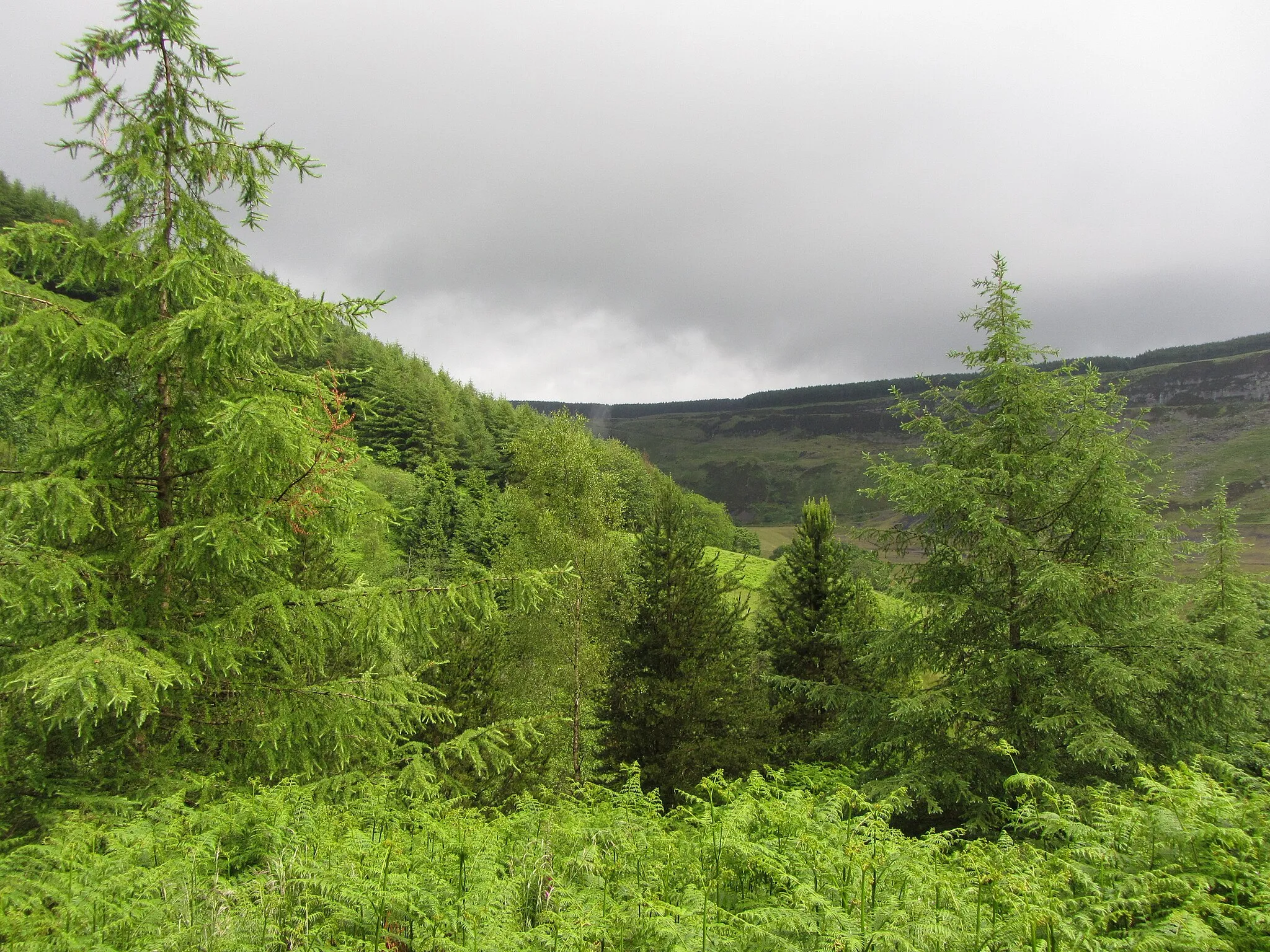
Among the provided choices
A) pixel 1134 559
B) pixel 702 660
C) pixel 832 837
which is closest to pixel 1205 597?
pixel 1134 559

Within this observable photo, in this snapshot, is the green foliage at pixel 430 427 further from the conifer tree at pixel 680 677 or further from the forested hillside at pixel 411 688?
the forested hillside at pixel 411 688

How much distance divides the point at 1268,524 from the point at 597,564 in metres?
216

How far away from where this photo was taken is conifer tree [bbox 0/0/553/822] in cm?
527

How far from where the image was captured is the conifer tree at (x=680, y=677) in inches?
506

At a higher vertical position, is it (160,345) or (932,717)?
(160,345)

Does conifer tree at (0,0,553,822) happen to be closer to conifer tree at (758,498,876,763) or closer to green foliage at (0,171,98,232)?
conifer tree at (758,498,876,763)

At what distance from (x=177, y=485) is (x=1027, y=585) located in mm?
11457

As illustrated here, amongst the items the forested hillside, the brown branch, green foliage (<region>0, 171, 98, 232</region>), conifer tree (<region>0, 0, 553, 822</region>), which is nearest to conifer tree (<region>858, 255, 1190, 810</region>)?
the forested hillside

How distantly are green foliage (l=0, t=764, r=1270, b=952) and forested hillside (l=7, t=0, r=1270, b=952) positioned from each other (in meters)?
0.04

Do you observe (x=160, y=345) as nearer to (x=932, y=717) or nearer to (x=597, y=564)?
(x=932, y=717)

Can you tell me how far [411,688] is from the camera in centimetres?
680

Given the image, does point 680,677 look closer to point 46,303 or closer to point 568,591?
point 568,591

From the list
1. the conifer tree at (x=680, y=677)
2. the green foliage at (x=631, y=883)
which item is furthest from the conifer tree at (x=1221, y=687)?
the conifer tree at (x=680, y=677)

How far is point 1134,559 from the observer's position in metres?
9.98
